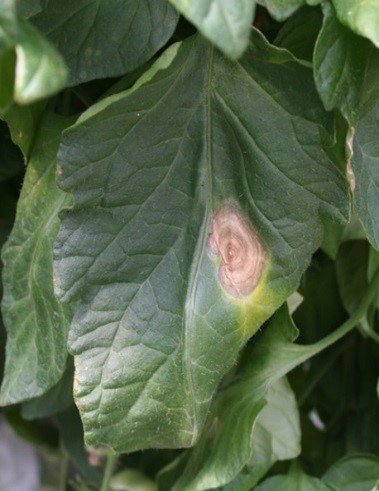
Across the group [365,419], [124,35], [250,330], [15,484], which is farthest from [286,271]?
[15,484]

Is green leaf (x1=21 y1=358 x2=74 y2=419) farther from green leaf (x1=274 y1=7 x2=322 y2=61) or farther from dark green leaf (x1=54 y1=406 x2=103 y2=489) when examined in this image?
green leaf (x1=274 y1=7 x2=322 y2=61)

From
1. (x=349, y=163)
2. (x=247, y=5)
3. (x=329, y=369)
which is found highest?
(x=247, y=5)

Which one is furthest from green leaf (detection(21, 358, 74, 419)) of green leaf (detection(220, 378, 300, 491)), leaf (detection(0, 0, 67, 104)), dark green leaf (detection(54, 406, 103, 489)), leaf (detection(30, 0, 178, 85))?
leaf (detection(0, 0, 67, 104))

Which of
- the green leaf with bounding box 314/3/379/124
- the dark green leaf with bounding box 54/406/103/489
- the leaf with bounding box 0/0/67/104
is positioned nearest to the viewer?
the leaf with bounding box 0/0/67/104

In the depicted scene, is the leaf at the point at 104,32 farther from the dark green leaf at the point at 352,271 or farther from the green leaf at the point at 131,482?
the green leaf at the point at 131,482

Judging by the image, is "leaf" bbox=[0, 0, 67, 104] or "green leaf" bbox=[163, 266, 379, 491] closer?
"leaf" bbox=[0, 0, 67, 104]

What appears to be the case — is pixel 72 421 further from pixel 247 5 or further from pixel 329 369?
pixel 247 5

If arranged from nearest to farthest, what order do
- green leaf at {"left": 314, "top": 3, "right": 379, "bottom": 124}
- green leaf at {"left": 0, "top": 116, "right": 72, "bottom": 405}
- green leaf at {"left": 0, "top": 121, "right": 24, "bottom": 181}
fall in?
1. green leaf at {"left": 314, "top": 3, "right": 379, "bottom": 124}
2. green leaf at {"left": 0, "top": 116, "right": 72, "bottom": 405}
3. green leaf at {"left": 0, "top": 121, "right": 24, "bottom": 181}
